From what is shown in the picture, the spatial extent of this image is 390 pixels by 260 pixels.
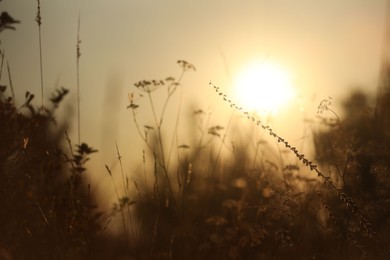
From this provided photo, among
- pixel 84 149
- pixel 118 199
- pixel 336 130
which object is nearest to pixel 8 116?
pixel 84 149

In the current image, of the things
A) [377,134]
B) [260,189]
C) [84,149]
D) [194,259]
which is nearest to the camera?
[84,149]

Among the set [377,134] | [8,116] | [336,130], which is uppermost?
[377,134]

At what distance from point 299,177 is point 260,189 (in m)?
0.81

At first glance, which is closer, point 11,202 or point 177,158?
point 11,202

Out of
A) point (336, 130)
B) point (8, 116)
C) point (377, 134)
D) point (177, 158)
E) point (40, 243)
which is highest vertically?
point (377, 134)

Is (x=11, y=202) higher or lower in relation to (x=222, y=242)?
lower

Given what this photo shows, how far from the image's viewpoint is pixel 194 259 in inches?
161

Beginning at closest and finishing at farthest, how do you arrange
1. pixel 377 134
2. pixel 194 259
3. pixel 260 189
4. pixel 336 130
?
pixel 194 259 → pixel 336 130 → pixel 260 189 → pixel 377 134

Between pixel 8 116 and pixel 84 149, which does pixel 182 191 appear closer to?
pixel 84 149

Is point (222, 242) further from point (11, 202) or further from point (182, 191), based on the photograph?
point (11, 202)

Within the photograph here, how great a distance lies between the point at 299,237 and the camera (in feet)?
13.2

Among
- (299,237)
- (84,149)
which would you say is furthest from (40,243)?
(299,237)

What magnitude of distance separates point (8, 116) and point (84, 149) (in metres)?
0.53

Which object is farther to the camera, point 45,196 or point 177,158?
point 177,158
